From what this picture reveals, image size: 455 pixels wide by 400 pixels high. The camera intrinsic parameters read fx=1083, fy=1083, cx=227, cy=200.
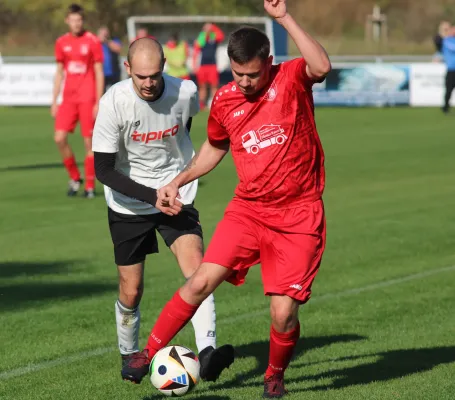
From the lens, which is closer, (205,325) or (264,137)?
(264,137)

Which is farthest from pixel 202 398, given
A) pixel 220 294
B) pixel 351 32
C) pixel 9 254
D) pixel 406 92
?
pixel 351 32

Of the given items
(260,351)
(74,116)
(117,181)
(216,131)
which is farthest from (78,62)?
(216,131)

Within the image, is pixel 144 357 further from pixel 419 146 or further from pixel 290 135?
pixel 419 146

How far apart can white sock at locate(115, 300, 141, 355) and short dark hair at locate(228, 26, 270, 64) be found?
6.43 feet

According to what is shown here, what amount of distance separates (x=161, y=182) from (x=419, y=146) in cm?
1510

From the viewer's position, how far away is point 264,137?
5.94 metres

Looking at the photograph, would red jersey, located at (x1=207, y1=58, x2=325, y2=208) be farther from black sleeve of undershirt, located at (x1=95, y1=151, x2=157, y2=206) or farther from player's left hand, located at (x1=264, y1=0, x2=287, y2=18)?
black sleeve of undershirt, located at (x1=95, y1=151, x2=157, y2=206)

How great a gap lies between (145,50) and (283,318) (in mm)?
1729

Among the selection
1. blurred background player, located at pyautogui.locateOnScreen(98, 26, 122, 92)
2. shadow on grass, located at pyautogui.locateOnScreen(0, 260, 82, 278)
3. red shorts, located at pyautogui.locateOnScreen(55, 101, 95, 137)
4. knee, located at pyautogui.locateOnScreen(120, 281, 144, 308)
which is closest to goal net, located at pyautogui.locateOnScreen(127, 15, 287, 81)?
blurred background player, located at pyautogui.locateOnScreen(98, 26, 122, 92)

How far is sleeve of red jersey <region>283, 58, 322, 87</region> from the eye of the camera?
19.3 ft

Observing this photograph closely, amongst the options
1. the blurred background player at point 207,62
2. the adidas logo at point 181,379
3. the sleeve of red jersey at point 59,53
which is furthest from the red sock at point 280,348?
the blurred background player at point 207,62

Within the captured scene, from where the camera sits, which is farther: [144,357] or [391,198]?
[391,198]

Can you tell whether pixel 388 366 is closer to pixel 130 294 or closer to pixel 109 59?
pixel 130 294

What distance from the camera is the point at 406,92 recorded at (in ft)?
103
